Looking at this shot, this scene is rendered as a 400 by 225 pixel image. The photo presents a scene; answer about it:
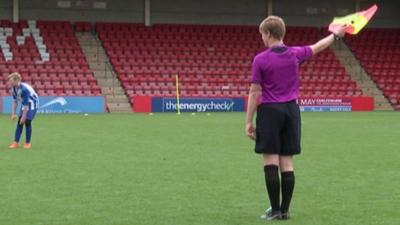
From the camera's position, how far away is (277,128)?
6883 millimetres

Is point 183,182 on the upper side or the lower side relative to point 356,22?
lower

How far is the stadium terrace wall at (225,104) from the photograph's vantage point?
36.7 metres

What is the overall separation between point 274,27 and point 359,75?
38108 millimetres

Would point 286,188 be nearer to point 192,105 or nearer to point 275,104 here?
point 275,104

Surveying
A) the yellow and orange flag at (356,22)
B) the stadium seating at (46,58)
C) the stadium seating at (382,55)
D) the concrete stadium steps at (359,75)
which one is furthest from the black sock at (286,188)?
the stadium seating at (382,55)

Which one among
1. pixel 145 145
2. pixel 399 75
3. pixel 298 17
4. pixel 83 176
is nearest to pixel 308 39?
pixel 298 17

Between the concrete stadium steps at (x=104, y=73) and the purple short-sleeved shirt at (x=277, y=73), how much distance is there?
98.4 ft

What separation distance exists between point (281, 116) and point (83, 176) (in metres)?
4.40

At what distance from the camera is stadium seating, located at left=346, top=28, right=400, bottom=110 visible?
43.0 meters

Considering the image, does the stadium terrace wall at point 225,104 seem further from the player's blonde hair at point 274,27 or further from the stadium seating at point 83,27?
the player's blonde hair at point 274,27

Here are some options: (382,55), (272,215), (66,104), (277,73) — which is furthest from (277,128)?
(382,55)

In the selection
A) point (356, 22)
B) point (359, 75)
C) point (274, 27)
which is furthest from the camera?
point (359, 75)

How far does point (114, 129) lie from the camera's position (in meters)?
22.3

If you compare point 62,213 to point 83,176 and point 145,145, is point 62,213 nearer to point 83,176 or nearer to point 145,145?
point 83,176
